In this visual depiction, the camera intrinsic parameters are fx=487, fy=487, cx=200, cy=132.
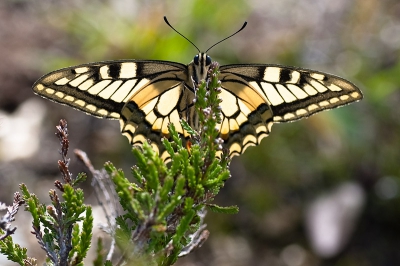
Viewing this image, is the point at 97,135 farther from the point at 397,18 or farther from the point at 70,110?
the point at 397,18

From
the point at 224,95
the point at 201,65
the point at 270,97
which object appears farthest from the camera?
the point at 224,95

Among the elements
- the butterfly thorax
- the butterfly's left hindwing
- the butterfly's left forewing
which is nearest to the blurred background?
the butterfly's left hindwing

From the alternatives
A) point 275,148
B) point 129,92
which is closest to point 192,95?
point 129,92

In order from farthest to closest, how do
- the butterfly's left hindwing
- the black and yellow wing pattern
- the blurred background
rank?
1. the blurred background
2. the black and yellow wing pattern
3. the butterfly's left hindwing

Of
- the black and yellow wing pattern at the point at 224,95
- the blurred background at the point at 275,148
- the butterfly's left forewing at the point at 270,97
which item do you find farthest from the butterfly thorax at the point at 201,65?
the blurred background at the point at 275,148

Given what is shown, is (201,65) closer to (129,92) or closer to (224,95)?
(224,95)

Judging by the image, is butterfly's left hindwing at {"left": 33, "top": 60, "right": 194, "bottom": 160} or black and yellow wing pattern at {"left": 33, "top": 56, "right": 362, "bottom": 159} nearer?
butterfly's left hindwing at {"left": 33, "top": 60, "right": 194, "bottom": 160}

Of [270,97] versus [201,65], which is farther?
[270,97]

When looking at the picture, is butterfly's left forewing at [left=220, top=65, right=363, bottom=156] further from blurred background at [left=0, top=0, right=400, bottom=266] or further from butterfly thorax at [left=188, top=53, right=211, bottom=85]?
blurred background at [left=0, top=0, right=400, bottom=266]
